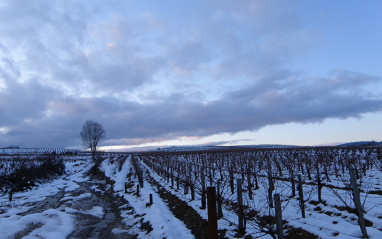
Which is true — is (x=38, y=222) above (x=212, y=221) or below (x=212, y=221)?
below

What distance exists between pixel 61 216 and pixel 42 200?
24.3 feet

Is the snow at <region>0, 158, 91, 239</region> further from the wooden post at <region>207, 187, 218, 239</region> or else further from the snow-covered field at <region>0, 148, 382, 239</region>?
the wooden post at <region>207, 187, 218, 239</region>

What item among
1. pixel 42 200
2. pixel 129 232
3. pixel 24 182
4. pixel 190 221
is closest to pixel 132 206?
pixel 129 232

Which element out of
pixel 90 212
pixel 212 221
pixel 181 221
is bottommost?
pixel 90 212

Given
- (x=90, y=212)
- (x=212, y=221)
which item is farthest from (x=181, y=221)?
(x=212, y=221)

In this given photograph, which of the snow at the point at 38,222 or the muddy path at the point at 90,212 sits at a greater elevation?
the snow at the point at 38,222

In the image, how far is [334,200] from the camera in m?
11.4

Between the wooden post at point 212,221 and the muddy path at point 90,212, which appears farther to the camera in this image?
the muddy path at point 90,212

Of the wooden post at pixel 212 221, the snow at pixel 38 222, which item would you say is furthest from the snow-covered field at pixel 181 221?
the wooden post at pixel 212 221

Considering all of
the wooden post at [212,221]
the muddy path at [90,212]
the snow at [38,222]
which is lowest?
the muddy path at [90,212]

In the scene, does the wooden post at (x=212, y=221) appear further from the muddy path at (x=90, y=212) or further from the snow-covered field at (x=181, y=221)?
the muddy path at (x=90, y=212)

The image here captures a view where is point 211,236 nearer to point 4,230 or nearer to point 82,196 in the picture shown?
point 4,230

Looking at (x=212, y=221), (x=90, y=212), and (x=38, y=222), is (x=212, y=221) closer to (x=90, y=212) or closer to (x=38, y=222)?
(x=38, y=222)

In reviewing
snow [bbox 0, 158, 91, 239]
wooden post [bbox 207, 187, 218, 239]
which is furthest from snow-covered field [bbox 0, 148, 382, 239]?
wooden post [bbox 207, 187, 218, 239]
